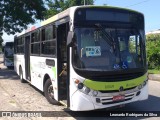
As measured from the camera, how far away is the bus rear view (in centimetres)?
777

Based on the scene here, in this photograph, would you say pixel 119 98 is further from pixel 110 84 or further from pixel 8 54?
pixel 8 54

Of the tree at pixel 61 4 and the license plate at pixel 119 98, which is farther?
the tree at pixel 61 4

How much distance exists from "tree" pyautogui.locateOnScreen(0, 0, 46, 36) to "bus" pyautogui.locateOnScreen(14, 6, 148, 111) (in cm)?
1487

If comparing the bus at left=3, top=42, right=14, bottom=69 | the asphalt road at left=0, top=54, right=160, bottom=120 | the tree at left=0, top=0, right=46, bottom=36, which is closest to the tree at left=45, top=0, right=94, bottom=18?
the bus at left=3, top=42, right=14, bottom=69

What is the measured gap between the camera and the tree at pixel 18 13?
23.2 m

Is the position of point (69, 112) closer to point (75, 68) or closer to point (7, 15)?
point (75, 68)

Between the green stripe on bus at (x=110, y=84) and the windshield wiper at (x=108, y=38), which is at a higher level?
the windshield wiper at (x=108, y=38)

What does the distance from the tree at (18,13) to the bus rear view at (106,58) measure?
1605cm

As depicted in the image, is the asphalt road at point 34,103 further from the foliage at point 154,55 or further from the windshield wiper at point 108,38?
the foliage at point 154,55

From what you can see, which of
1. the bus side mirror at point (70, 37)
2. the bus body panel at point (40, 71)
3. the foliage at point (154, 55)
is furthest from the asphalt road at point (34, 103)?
the foliage at point (154, 55)

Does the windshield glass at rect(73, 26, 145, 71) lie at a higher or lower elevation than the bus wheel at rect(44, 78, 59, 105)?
higher

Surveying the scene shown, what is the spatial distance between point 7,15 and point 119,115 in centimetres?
1706

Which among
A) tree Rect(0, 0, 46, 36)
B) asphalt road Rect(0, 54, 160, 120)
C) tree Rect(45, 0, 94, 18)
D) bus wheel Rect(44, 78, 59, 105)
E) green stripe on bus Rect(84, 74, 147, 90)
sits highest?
tree Rect(45, 0, 94, 18)

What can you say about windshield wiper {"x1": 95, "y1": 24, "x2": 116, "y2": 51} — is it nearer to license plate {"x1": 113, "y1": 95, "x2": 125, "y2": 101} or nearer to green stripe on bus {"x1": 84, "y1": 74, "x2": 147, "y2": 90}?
green stripe on bus {"x1": 84, "y1": 74, "x2": 147, "y2": 90}
